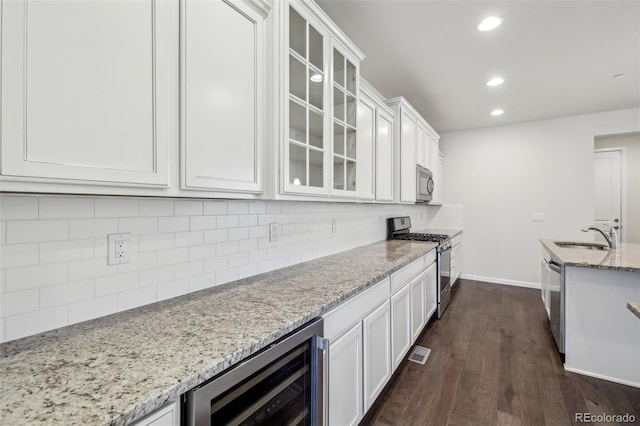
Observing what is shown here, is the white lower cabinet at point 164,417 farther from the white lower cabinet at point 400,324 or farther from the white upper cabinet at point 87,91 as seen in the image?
the white lower cabinet at point 400,324

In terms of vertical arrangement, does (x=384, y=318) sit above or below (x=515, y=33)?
below

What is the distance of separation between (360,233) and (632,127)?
4260 mm

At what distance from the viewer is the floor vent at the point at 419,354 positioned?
2.49 meters

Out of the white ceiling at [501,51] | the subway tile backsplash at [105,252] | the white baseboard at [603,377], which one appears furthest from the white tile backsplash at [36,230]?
the white baseboard at [603,377]

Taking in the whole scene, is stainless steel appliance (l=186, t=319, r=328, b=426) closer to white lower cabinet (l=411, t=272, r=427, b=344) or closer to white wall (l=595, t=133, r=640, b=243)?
white lower cabinet (l=411, t=272, r=427, b=344)

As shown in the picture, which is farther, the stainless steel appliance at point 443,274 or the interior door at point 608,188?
the interior door at point 608,188

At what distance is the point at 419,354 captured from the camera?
8.50 ft

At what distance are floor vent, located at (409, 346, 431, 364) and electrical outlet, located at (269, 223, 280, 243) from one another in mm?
1641

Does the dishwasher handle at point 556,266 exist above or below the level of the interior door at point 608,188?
below

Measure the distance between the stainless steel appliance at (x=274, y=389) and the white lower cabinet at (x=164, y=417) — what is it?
27 millimetres

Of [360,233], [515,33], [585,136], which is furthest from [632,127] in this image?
[360,233]

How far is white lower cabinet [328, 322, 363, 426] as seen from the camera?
4.43 feet

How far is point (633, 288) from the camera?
2082 millimetres

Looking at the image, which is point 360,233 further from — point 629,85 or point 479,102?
point 629,85
